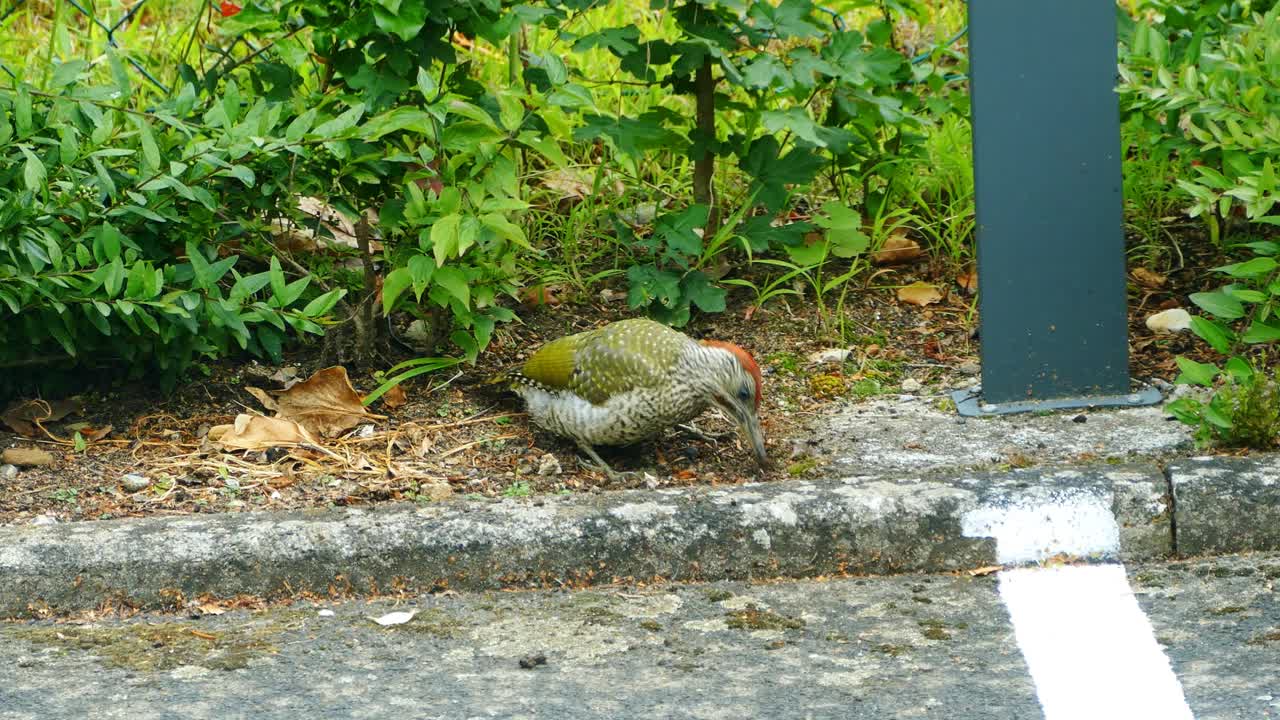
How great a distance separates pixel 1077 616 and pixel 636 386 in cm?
143

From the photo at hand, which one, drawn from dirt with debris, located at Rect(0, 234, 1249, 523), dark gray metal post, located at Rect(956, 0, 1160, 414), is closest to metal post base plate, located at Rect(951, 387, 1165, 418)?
dark gray metal post, located at Rect(956, 0, 1160, 414)

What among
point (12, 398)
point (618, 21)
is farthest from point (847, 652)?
point (618, 21)

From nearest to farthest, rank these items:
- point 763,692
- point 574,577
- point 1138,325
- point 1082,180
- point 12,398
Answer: point 763,692 → point 574,577 → point 1082,180 → point 12,398 → point 1138,325

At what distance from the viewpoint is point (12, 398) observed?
14.9 ft

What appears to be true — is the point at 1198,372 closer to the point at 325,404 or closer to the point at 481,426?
the point at 481,426

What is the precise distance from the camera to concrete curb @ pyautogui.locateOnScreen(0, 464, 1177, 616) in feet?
11.6

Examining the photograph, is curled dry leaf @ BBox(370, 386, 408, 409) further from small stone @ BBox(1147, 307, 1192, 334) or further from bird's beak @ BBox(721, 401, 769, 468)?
small stone @ BBox(1147, 307, 1192, 334)

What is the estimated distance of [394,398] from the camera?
469 cm

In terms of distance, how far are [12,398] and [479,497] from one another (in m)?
1.62

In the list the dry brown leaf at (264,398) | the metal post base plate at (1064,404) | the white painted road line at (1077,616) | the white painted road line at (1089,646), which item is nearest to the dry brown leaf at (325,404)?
the dry brown leaf at (264,398)

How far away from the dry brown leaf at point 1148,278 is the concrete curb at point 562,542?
64.5 inches

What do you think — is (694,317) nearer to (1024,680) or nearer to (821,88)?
(821,88)

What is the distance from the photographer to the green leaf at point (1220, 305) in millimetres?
3840

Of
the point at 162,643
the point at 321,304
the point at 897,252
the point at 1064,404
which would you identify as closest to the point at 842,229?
the point at 897,252
